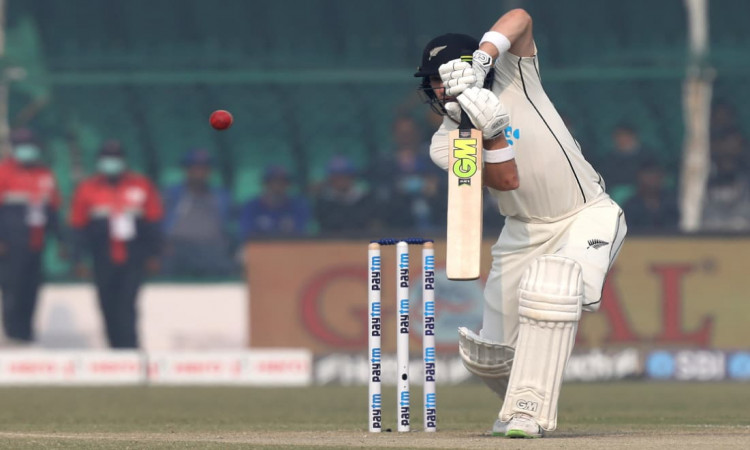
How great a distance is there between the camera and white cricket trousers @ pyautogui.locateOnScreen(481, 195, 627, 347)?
596 cm

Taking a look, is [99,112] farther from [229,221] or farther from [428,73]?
[428,73]

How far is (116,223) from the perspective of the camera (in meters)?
13.9

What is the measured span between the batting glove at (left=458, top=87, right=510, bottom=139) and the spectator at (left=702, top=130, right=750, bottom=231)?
7.96 meters

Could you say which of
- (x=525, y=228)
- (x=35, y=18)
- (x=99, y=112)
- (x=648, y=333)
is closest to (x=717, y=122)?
(x=648, y=333)

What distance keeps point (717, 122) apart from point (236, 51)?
471 cm

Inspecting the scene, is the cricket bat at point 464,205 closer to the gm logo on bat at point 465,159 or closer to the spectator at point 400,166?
the gm logo on bat at point 465,159

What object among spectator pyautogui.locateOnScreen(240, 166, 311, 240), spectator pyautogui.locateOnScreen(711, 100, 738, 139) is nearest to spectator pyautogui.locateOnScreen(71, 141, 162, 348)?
spectator pyautogui.locateOnScreen(240, 166, 311, 240)

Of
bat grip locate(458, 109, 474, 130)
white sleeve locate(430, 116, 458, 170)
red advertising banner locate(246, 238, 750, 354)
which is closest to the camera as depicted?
bat grip locate(458, 109, 474, 130)

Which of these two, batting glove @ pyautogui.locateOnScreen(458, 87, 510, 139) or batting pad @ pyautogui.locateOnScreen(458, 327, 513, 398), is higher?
batting glove @ pyautogui.locateOnScreen(458, 87, 510, 139)

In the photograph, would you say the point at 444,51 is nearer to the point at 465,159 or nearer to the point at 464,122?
the point at 464,122

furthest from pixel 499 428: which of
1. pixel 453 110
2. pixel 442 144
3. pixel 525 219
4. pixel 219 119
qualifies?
pixel 219 119

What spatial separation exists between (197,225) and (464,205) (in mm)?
8289

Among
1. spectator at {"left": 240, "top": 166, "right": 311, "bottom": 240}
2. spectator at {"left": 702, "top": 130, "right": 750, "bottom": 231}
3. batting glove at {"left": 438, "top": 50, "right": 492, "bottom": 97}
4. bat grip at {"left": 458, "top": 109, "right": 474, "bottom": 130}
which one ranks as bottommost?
spectator at {"left": 240, "top": 166, "right": 311, "bottom": 240}

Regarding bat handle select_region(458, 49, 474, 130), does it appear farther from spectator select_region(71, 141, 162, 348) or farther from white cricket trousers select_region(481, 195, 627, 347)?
spectator select_region(71, 141, 162, 348)
